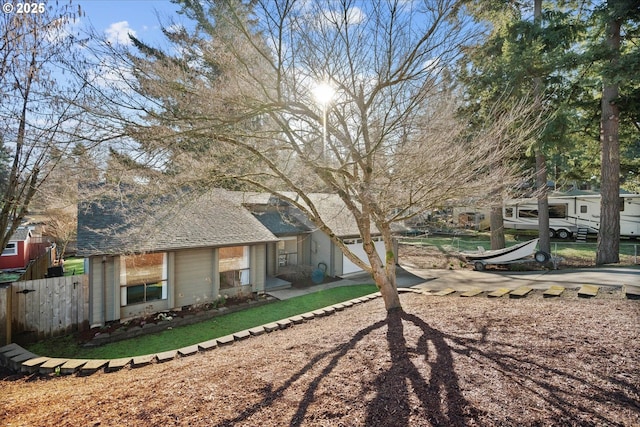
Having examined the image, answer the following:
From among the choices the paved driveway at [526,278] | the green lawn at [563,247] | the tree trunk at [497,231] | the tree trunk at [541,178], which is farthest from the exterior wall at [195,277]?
the tree trunk at [497,231]

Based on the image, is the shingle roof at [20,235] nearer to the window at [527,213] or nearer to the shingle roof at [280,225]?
the shingle roof at [280,225]

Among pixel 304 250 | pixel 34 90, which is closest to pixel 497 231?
pixel 304 250

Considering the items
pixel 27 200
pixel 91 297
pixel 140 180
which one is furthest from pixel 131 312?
pixel 140 180

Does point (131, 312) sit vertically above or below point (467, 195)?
below

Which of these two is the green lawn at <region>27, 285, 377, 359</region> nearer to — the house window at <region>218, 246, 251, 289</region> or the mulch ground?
the house window at <region>218, 246, 251, 289</region>

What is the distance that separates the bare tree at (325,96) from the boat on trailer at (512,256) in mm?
8708

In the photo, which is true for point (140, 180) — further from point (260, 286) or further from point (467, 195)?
point (260, 286)

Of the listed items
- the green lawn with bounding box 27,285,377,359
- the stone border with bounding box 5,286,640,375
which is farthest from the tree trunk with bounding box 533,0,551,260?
the green lawn with bounding box 27,285,377,359

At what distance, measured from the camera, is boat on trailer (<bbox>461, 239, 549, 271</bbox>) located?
12734 millimetres

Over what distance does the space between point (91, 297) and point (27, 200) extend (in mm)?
2681

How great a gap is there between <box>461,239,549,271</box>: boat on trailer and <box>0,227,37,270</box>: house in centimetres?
2299

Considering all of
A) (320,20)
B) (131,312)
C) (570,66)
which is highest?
(570,66)

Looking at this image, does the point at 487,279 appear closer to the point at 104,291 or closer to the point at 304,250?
the point at 304,250

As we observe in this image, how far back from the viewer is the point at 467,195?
539 centimetres
